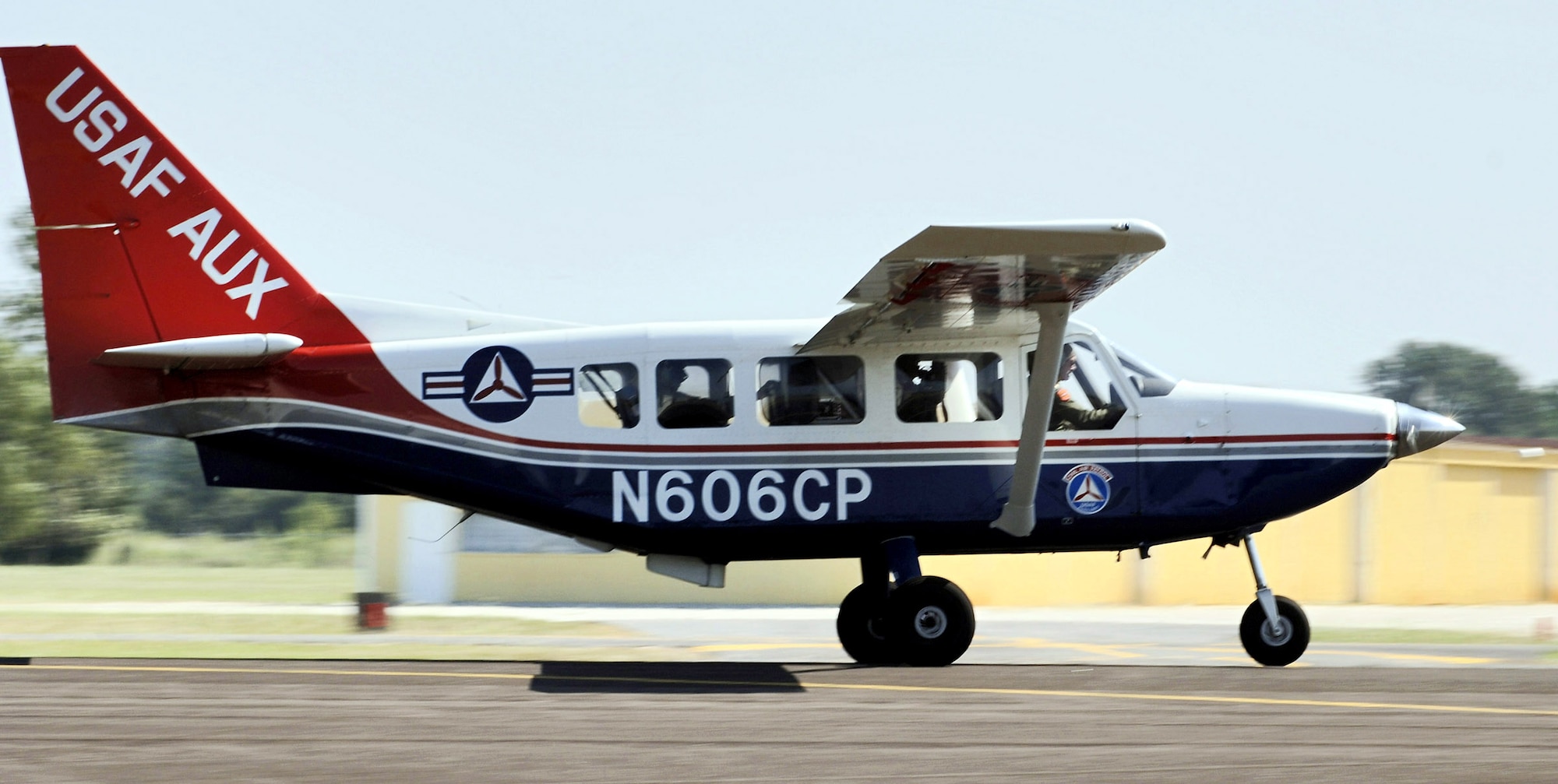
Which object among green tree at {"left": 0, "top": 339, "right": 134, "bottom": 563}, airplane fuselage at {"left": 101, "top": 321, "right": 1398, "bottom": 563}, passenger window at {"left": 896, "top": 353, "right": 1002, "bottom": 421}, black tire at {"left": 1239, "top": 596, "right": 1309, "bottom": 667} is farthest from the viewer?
green tree at {"left": 0, "top": 339, "right": 134, "bottom": 563}

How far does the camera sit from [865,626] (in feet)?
38.7

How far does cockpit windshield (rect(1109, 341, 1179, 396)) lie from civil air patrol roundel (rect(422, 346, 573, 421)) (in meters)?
4.00

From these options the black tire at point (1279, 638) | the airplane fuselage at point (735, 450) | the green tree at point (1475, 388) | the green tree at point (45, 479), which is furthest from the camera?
the green tree at point (1475, 388)

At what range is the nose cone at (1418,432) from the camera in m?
11.4

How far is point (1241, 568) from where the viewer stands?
2514 cm

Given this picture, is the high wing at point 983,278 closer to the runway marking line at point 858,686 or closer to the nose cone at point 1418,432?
the runway marking line at point 858,686

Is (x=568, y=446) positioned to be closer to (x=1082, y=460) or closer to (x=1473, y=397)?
(x=1082, y=460)

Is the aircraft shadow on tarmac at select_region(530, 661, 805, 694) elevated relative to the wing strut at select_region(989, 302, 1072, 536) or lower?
lower

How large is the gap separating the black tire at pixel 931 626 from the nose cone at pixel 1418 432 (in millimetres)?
3461

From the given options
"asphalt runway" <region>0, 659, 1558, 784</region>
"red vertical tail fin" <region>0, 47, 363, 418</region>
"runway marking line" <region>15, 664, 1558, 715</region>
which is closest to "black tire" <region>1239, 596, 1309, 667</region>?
"asphalt runway" <region>0, 659, 1558, 784</region>

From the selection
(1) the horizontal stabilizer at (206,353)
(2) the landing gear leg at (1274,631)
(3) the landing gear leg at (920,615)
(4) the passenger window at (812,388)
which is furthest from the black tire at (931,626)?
(1) the horizontal stabilizer at (206,353)

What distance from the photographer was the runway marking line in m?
8.40

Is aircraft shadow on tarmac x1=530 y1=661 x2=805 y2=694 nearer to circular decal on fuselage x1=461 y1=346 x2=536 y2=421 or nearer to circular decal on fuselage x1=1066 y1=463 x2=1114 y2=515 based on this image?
circular decal on fuselage x1=461 y1=346 x2=536 y2=421

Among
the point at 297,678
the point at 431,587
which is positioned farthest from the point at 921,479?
the point at 431,587
